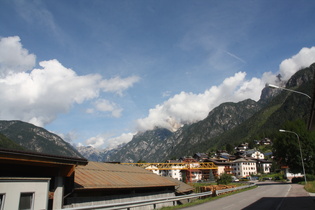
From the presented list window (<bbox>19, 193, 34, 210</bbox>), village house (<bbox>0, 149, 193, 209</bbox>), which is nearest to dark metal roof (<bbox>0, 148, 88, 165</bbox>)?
village house (<bbox>0, 149, 193, 209</bbox>)

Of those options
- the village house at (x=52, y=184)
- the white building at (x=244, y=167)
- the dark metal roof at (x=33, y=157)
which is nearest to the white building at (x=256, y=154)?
the white building at (x=244, y=167)

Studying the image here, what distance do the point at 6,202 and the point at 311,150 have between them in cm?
5344

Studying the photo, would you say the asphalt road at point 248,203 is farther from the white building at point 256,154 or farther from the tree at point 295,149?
the white building at point 256,154

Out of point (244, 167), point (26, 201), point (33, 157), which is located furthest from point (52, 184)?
point (244, 167)

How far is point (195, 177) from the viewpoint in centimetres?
12600

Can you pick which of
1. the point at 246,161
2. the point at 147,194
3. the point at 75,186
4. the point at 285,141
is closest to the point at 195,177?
the point at 246,161

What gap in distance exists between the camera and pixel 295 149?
49.2m

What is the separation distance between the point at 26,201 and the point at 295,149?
50990 millimetres

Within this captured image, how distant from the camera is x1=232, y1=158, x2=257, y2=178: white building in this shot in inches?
5007

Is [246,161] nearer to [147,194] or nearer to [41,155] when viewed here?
[147,194]

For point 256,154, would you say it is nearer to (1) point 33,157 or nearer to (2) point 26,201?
(1) point 33,157

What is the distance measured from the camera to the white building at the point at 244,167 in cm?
12719

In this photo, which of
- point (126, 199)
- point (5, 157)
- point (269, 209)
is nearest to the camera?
point (5, 157)

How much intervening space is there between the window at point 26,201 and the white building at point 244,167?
128 meters
